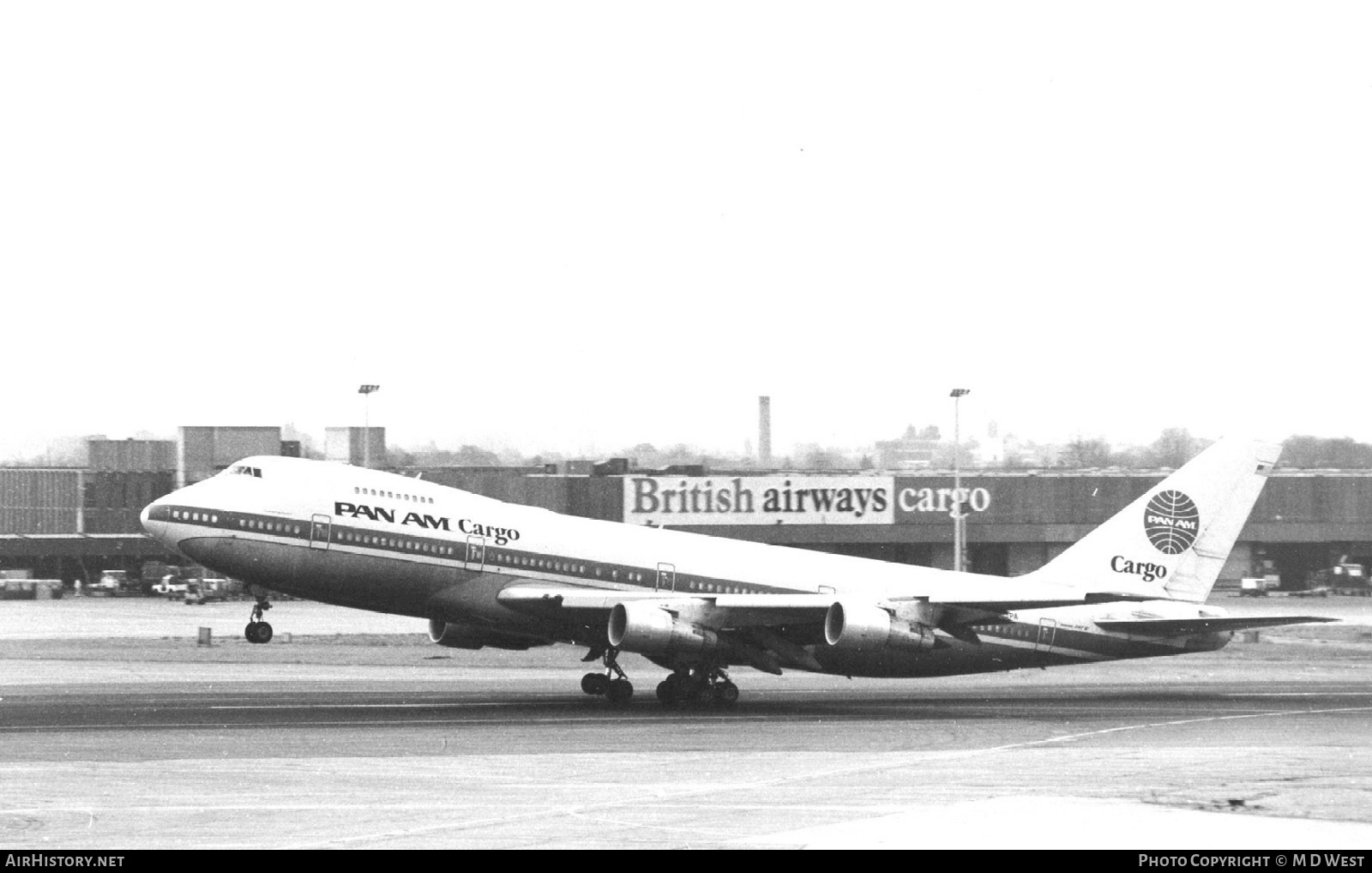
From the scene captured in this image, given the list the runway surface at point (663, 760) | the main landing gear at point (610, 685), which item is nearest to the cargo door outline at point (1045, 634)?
the runway surface at point (663, 760)

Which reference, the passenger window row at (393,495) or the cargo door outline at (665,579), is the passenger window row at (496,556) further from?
the passenger window row at (393,495)

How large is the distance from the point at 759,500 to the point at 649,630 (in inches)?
1832

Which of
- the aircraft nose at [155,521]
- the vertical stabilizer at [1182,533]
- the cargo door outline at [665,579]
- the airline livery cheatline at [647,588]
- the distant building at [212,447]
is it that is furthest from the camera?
the distant building at [212,447]

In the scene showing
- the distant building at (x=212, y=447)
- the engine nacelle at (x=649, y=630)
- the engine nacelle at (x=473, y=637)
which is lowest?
the engine nacelle at (x=473, y=637)

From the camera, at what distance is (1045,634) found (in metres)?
40.3

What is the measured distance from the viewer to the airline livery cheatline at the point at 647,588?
3684 cm

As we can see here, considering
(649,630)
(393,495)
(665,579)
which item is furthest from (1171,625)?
(393,495)

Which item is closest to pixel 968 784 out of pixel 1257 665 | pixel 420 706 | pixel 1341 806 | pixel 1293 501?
pixel 1341 806

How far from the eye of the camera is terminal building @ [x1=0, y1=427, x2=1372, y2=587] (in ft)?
268

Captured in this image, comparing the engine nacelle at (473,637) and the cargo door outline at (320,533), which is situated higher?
the cargo door outline at (320,533)

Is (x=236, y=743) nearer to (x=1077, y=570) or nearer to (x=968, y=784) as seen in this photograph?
(x=968, y=784)

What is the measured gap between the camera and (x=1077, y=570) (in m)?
42.1

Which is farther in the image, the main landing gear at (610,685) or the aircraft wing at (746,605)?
the main landing gear at (610,685)

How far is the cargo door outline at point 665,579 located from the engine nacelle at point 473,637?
9.49 ft
